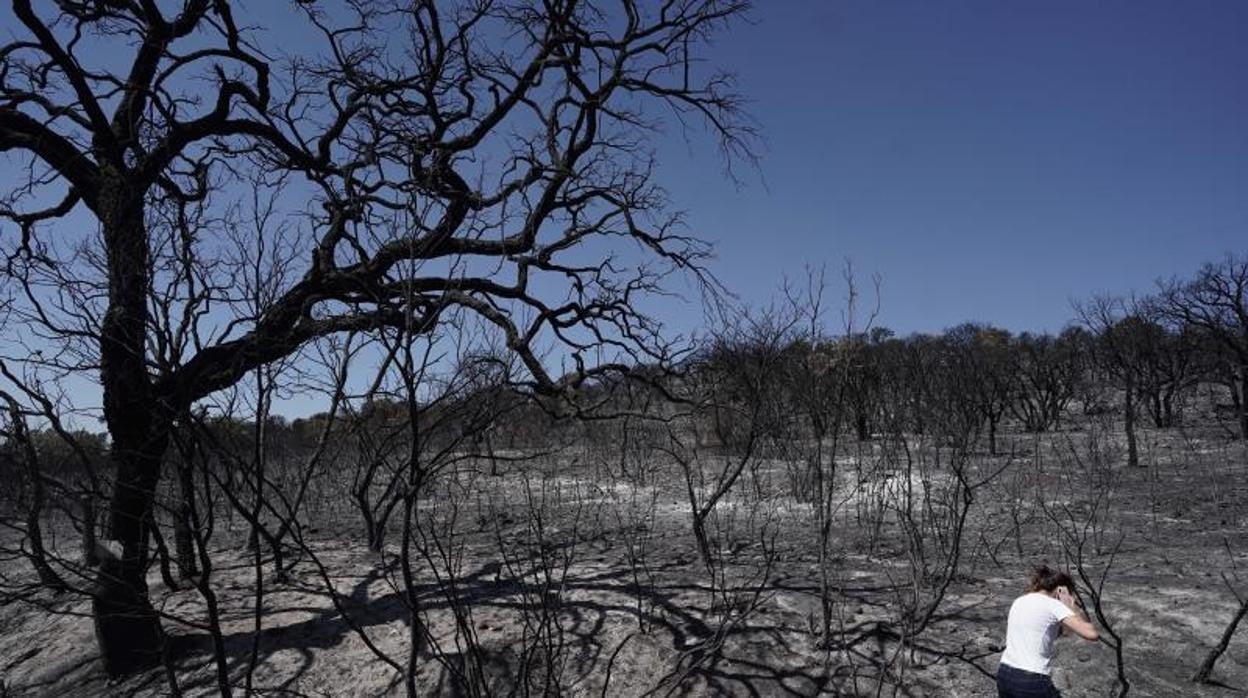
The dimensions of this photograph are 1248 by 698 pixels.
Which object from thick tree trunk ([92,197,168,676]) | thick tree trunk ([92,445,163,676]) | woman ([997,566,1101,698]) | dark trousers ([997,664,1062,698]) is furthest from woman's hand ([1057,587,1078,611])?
thick tree trunk ([92,445,163,676])

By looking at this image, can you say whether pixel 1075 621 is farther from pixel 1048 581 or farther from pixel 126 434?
pixel 126 434

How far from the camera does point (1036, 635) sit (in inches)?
160

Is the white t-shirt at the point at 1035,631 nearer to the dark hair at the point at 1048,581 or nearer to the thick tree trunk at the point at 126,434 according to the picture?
the dark hair at the point at 1048,581

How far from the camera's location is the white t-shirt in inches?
159

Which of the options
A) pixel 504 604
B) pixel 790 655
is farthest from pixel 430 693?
pixel 790 655

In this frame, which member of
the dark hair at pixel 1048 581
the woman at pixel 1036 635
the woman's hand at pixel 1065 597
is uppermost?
the dark hair at pixel 1048 581

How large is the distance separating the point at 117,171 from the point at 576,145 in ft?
13.5

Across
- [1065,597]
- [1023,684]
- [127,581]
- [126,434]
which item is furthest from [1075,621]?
[126,434]

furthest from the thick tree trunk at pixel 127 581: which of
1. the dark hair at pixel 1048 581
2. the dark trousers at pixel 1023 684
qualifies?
the dark hair at pixel 1048 581

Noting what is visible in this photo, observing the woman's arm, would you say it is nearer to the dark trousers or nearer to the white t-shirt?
the white t-shirt

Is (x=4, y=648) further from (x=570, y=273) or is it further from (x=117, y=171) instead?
(x=570, y=273)

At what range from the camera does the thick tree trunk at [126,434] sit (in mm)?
4980

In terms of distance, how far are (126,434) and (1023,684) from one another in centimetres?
664

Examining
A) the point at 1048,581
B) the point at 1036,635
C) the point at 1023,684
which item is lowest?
the point at 1023,684
